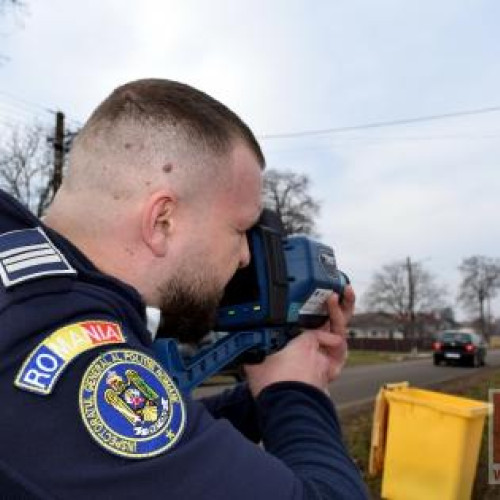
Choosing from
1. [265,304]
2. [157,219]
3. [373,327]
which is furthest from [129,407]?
[373,327]

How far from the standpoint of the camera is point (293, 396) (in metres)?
1.40

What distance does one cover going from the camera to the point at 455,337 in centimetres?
3169

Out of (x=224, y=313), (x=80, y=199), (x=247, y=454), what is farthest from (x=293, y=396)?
(x=80, y=199)

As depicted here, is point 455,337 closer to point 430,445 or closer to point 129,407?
point 430,445

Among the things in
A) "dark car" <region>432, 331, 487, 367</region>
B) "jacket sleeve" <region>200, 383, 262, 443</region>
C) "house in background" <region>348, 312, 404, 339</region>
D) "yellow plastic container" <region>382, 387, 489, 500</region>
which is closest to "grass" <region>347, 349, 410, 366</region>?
"dark car" <region>432, 331, 487, 367</region>

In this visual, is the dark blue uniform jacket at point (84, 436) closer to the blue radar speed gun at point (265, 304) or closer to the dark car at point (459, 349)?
the blue radar speed gun at point (265, 304)

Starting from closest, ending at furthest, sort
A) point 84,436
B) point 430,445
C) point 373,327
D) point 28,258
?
1. point 84,436
2. point 28,258
3. point 430,445
4. point 373,327

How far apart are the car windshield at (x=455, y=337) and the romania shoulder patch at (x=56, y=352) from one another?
32.0 meters

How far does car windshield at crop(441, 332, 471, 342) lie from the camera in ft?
103

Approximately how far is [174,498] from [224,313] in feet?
2.75

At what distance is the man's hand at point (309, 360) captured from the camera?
1500 millimetres

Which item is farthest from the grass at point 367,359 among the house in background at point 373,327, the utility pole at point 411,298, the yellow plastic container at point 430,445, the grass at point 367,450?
the house in background at point 373,327

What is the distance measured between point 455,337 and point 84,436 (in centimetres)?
3231

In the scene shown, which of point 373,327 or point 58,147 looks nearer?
point 58,147
